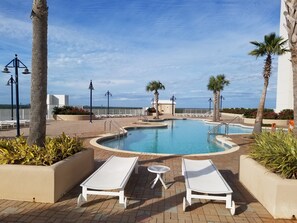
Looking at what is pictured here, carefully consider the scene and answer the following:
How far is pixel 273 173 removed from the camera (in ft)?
15.5

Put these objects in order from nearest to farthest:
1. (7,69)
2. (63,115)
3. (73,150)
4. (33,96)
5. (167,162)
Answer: (33,96)
(73,150)
(167,162)
(7,69)
(63,115)

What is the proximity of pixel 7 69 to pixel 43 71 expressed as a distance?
940cm

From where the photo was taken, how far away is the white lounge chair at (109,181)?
4.55 m

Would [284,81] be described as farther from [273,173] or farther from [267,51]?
[273,173]

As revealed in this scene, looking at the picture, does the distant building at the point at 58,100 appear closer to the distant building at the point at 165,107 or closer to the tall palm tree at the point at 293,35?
the distant building at the point at 165,107

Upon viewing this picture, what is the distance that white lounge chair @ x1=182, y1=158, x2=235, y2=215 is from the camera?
446 cm

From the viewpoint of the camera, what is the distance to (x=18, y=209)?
4.38 m

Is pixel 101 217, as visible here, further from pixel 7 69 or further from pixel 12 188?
pixel 7 69

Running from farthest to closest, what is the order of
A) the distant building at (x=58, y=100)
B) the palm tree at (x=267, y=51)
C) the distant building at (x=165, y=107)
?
the distant building at (x=165, y=107) → the distant building at (x=58, y=100) → the palm tree at (x=267, y=51)

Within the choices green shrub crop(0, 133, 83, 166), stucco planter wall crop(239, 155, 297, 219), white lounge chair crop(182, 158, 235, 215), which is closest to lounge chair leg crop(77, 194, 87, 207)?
green shrub crop(0, 133, 83, 166)

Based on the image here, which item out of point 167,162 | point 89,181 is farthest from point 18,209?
point 167,162

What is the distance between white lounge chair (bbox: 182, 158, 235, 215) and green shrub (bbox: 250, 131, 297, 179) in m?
0.97

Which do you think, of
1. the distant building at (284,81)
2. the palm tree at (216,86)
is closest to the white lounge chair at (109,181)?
the palm tree at (216,86)

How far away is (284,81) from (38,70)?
32.5 meters
